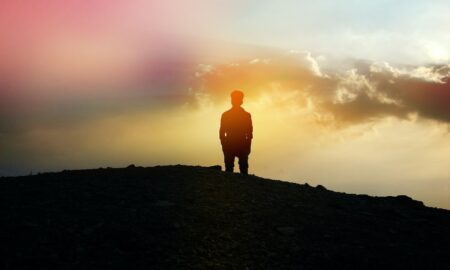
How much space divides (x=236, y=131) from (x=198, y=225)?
22.4 feet

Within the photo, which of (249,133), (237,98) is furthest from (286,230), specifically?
(237,98)

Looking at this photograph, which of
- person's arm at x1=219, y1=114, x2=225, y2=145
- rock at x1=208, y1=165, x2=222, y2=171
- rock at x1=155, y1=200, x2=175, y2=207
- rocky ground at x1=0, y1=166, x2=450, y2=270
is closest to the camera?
rocky ground at x1=0, y1=166, x2=450, y2=270

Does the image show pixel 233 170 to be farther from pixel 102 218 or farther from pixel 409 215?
pixel 102 218

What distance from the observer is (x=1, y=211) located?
474 inches

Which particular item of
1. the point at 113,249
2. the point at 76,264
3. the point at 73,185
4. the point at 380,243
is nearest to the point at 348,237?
the point at 380,243

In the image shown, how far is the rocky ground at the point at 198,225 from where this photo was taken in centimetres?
1008

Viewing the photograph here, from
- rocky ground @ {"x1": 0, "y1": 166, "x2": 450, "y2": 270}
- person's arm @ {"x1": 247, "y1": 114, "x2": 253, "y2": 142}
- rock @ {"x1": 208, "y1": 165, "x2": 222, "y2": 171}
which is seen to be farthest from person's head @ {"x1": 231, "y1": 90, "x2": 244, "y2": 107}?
rocky ground @ {"x1": 0, "y1": 166, "x2": 450, "y2": 270}

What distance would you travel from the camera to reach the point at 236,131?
1812 cm

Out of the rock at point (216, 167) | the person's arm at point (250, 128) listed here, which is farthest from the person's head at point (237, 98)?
the rock at point (216, 167)

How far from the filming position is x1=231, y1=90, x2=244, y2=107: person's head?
1802 centimetres

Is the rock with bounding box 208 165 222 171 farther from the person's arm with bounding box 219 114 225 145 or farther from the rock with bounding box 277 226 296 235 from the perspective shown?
the rock with bounding box 277 226 296 235

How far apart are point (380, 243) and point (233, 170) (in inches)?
293

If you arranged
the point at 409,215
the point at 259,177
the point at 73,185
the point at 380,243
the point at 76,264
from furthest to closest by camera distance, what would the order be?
1. the point at 259,177
2. the point at 409,215
3. the point at 73,185
4. the point at 380,243
5. the point at 76,264

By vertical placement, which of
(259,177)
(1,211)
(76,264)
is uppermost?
(259,177)
